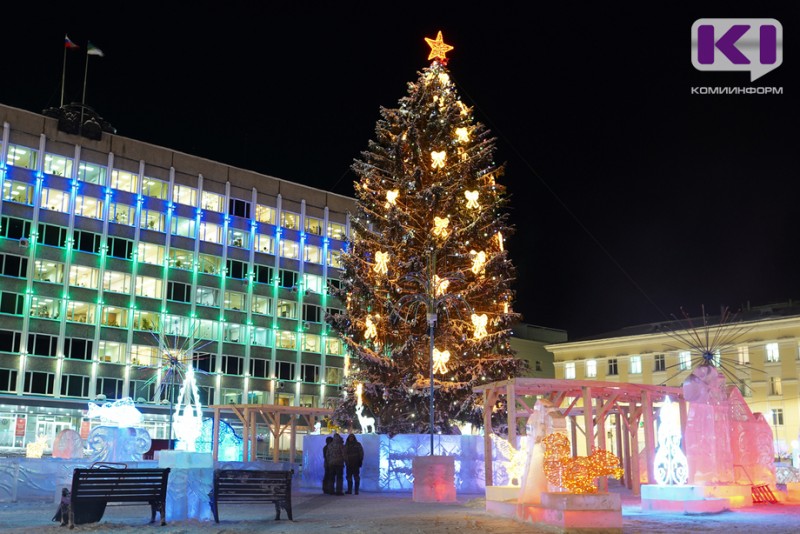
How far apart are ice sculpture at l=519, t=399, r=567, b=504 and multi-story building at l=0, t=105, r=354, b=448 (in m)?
35.3

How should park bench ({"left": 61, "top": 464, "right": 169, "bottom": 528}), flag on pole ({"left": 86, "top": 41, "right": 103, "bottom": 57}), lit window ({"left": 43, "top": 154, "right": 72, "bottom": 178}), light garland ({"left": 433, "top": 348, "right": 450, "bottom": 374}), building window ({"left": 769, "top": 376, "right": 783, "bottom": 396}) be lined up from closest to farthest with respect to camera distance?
park bench ({"left": 61, "top": 464, "right": 169, "bottom": 528}) < light garland ({"left": 433, "top": 348, "right": 450, "bottom": 374}) < building window ({"left": 769, "top": 376, "right": 783, "bottom": 396}) < flag on pole ({"left": 86, "top": 41, "right": 103, "bottom": 57}) < lit window ({"left": 43, "top": 154, "right": 72, "bottom": 178})

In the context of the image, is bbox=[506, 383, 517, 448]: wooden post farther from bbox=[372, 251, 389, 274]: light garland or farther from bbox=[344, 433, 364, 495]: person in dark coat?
bbox=[372, 251, 389, 274]: light garland

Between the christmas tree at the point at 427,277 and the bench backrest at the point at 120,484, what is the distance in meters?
13.8

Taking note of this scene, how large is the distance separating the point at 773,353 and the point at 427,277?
39.2 m

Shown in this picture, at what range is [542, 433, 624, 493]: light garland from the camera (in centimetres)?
1484

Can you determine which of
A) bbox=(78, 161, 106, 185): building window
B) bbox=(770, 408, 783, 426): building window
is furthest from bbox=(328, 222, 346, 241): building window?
bbox=(770, 408, 783, 426): building window

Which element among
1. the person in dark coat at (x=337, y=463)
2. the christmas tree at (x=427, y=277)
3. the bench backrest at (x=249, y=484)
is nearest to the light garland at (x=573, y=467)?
the bench backrest at (x=249, y=484)

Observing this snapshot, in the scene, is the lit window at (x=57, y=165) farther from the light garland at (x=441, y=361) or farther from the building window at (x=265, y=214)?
the light garland at (x=441, y=361)

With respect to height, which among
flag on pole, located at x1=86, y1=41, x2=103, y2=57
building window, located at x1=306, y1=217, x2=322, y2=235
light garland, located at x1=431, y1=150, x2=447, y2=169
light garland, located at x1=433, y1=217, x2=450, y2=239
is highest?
flag on pole, located at x1=86, y1=41, x2=103, y2=57

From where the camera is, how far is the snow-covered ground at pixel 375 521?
44.5ft

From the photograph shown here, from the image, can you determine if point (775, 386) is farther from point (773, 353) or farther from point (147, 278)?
point (147, 278)

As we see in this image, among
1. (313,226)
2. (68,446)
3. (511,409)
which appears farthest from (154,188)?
(511,409)

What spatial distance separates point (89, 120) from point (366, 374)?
41535 millimetres

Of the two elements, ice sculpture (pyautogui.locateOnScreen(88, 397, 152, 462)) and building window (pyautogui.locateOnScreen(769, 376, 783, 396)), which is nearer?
ice sculpture (pyautogui.locateOnScreen(88, 397, 152, 462))
